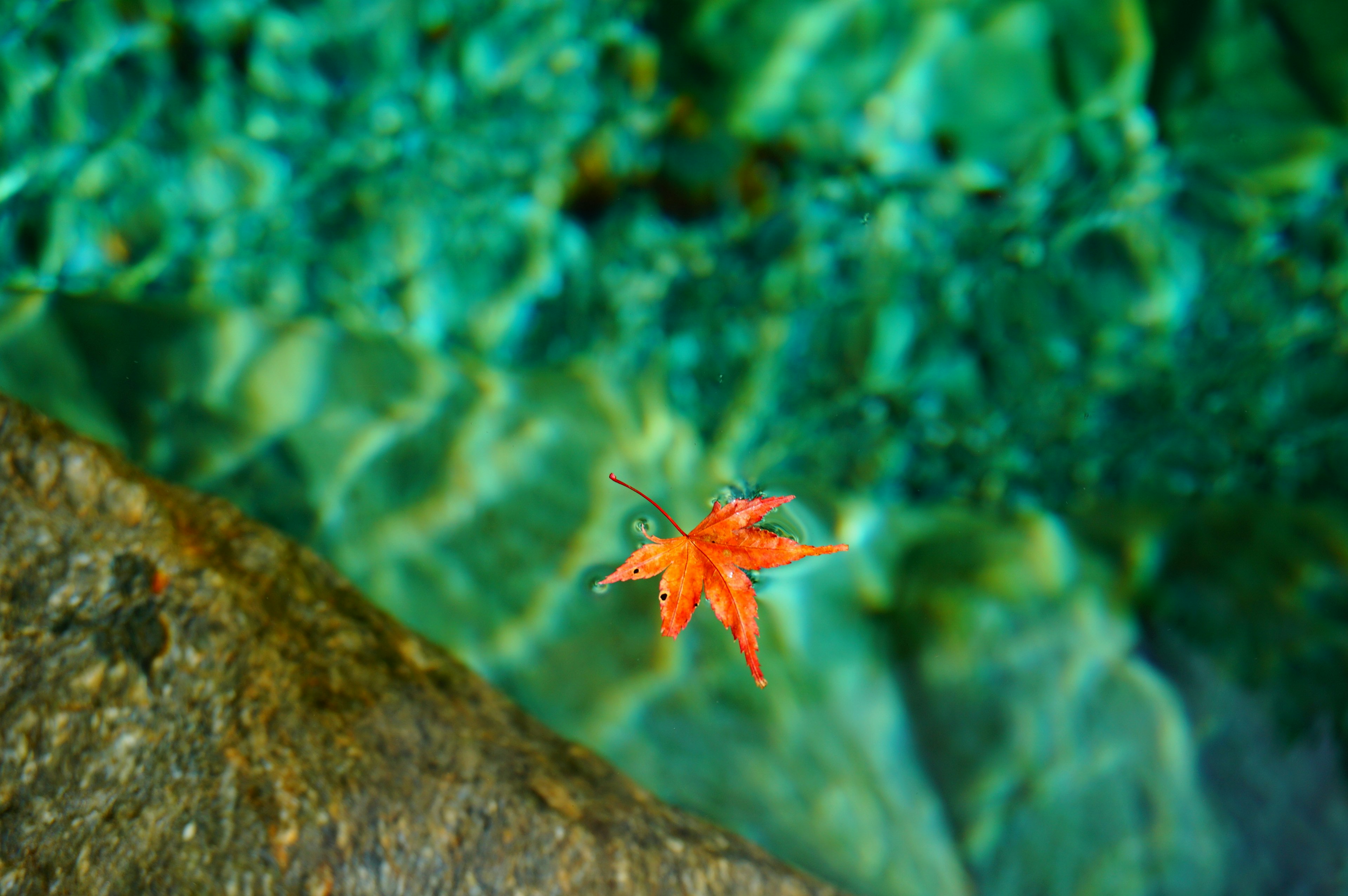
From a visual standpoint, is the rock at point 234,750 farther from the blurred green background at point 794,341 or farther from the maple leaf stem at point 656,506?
the maple leaf stem at point 656,506

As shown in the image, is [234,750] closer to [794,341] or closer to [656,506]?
[656,506]

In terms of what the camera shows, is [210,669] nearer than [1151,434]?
Yes

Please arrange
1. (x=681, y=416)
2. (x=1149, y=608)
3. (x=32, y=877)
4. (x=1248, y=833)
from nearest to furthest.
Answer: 1. (x=32, y=877)
2. (x=1248, y=833)
3. (x=1149, y=608)
4. (x=681, y=416)

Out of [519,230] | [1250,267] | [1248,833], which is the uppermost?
[1250,267]

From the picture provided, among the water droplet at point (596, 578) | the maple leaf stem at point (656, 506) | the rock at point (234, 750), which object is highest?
the maple leaf stem at point (656, 506)

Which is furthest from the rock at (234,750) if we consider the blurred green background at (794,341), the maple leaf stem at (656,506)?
the maple leaf stem at (656,506)

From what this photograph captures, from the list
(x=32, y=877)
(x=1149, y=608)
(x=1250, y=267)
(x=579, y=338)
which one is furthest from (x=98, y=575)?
(x=1250, y=267)

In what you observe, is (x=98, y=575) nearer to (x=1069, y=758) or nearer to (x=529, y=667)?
(x=529, y=667)
